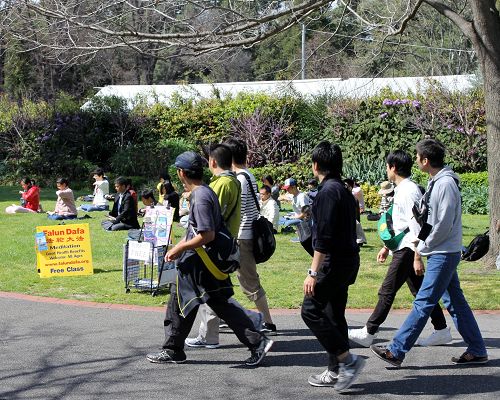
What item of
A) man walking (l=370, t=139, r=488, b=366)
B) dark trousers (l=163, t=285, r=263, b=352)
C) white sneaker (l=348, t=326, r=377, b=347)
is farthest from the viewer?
white sneaker (l=348, t=326, r=377, b=347)

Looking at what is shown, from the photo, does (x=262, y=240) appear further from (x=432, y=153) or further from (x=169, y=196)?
(x=169, y=196)

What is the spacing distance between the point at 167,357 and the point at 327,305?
1.52 m

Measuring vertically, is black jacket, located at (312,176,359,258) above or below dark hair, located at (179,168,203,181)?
below

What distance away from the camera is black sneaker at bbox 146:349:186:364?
7.07 metres

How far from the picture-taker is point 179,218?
16891 millimetres

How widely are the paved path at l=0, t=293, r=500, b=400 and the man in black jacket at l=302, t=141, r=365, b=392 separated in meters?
0.22

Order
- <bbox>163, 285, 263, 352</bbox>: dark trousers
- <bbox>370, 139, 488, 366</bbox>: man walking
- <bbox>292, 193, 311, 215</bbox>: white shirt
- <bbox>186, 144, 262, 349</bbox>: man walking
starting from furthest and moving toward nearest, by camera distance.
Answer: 1. <bbox>292, 193, 311, 215</bbox>: white shirt
2. <bbox>186, 144, 262, 349</bbox>: man walking
3. <bbox>163, 285, 263, 352</bbox>: dark trousers
4. <bbox>370, 139, 488, 366</bbox>: man walking

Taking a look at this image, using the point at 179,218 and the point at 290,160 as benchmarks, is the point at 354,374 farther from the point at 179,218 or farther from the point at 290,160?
the point at 290,160

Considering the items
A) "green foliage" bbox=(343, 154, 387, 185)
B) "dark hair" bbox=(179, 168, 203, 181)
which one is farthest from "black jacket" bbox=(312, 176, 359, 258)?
"green foliage" bbox=(343, 154, 387, 185)

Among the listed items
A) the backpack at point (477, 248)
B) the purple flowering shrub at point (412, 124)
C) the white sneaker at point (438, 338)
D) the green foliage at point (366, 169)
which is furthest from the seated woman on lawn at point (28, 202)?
the white sneaker at point (438, 338)

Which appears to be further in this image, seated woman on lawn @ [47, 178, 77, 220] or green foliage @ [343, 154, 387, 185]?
green foliage @ [343, 154, 387, 185]

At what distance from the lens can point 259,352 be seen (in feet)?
22.9

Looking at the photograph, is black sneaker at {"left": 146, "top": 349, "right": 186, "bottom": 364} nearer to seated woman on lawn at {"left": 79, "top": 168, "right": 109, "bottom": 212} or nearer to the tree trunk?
the tree trunk

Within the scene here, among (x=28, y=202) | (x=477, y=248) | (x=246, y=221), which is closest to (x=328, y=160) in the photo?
(x=246, y=221)
